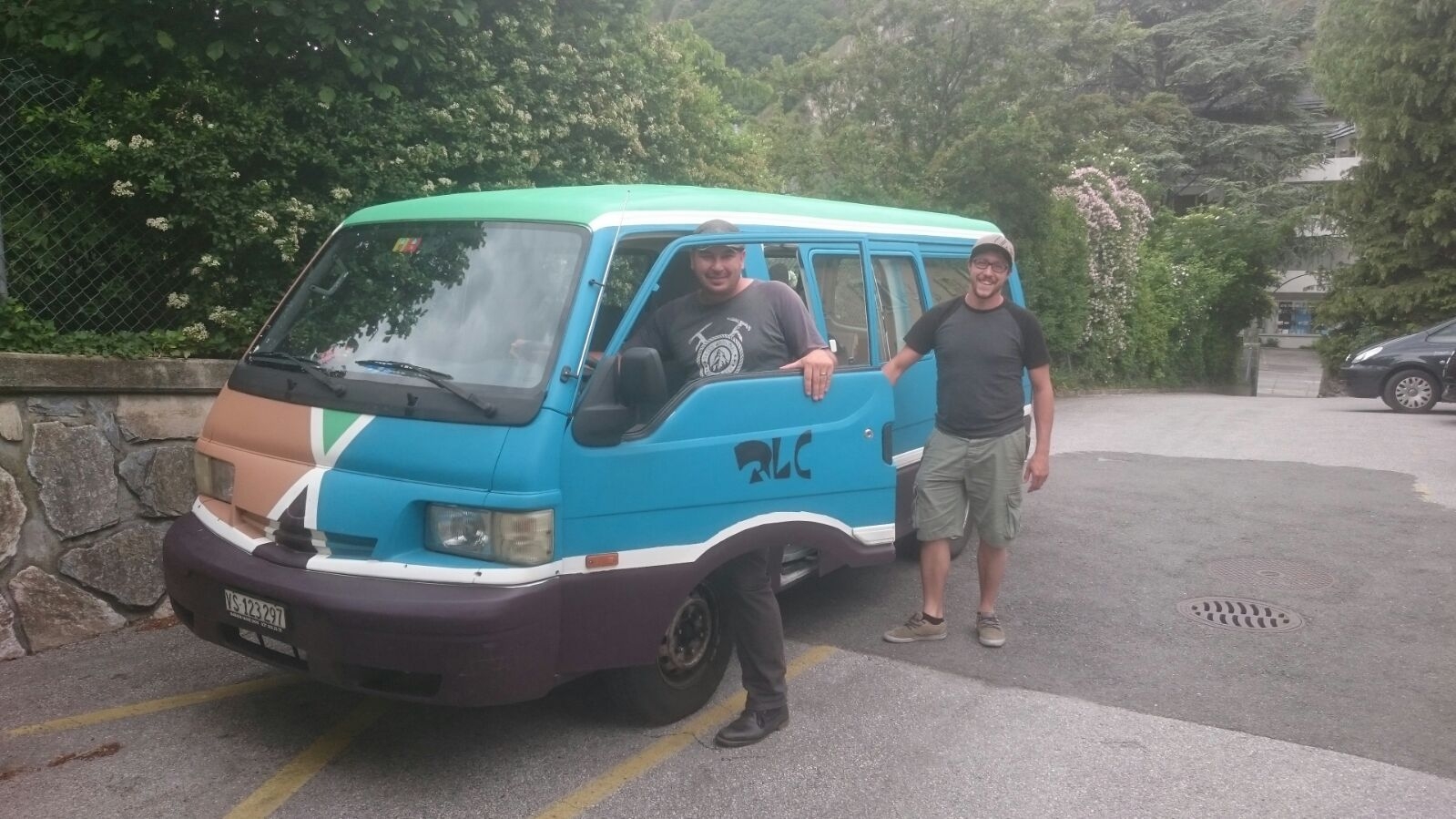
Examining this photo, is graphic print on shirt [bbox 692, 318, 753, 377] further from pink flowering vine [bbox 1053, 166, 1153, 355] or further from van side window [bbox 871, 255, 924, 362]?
pink flowering vine [bbox 1053, 166, 1153, 355]

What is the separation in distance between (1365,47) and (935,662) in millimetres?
23938

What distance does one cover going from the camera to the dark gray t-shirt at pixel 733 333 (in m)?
4.40

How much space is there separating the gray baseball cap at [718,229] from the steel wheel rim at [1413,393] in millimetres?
15696

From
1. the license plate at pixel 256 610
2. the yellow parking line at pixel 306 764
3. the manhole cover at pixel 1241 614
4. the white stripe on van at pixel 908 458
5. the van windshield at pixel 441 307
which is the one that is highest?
the van windshield at pixel 441 307

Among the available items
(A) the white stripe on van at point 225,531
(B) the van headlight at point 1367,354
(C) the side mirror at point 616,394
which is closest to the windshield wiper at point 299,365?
(A) the white stripe on van at point 225,531

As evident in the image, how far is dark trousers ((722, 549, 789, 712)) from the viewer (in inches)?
170

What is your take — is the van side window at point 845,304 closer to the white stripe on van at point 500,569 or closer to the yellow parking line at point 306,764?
the white stripe on van at point 500,569

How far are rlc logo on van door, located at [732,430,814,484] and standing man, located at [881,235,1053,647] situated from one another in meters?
0.91

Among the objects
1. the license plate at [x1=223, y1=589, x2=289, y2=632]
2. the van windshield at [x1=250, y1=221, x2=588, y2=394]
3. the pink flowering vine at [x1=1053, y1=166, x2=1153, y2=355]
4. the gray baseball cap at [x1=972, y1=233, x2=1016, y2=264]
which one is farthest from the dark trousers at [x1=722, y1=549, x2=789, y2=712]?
the pink flowering vine at [x1=1053, y1=166, x2=1153, y2=355]

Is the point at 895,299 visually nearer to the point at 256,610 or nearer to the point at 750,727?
the point at 750,727

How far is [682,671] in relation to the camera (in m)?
4.43

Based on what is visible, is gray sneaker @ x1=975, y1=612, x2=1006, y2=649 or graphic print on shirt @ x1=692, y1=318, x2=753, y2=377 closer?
graphic print on shirt @ x1=692, y1=318, x2=753, y2=377

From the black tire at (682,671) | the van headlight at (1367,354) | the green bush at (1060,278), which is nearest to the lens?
the black tire at (682,671)

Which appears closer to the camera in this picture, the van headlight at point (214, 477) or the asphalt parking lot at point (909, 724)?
the asphalt parking lot at point (909, 724)
